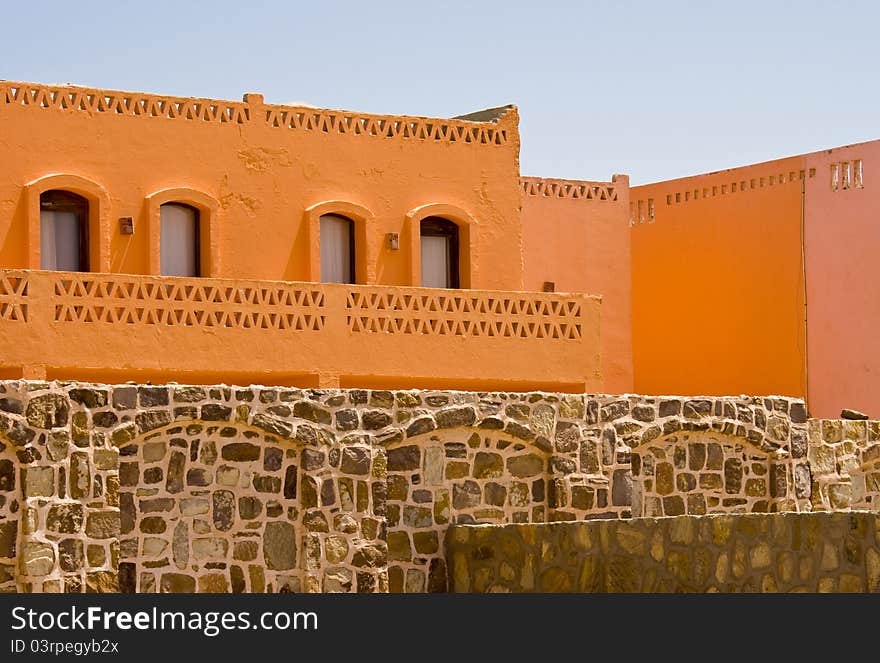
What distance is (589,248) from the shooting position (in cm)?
2953

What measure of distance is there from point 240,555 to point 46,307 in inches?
221

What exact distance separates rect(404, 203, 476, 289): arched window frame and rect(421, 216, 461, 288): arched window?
136 mm

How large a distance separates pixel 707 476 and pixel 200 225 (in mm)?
7910

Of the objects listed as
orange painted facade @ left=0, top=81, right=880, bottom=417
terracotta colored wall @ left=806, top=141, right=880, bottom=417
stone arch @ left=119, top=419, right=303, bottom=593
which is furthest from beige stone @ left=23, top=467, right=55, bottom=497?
terracotta colored wall @ left=806, top=141, right=880, bottom=417

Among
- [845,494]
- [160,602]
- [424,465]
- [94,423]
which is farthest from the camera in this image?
[845,494]

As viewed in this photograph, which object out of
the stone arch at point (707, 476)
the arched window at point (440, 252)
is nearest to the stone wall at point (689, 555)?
the stone arch at point (707, 476)

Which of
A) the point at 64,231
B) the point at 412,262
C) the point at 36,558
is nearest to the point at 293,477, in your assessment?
the point at 36,558

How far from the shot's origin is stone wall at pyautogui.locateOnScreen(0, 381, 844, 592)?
716 inches

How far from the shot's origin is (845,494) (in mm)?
23078

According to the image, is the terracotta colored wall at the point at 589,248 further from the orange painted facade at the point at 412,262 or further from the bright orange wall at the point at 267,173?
the bright orange wall at the point at 267,173

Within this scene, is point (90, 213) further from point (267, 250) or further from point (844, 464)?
point (844, 464)

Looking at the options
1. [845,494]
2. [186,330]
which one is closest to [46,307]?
[186,330]

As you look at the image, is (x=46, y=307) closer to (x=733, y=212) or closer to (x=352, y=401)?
(x=352, y=401)

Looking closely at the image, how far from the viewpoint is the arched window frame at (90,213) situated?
81.4 ft
